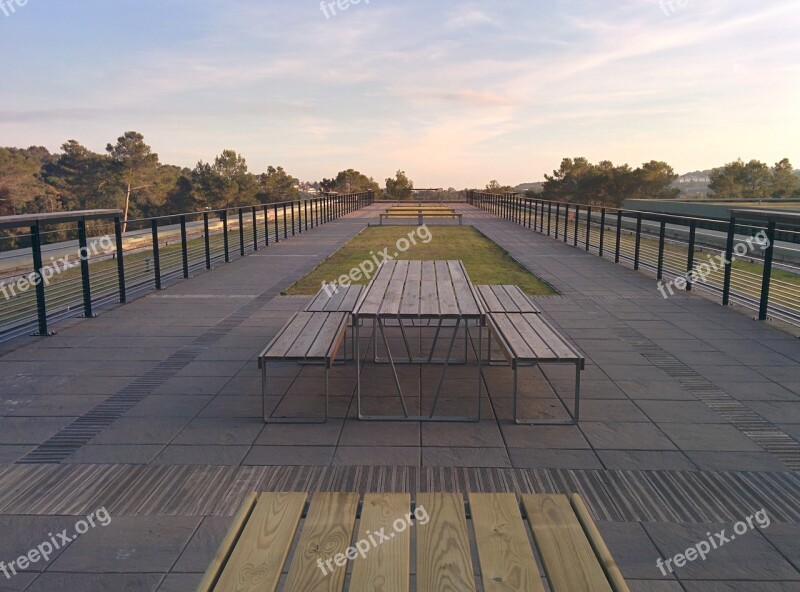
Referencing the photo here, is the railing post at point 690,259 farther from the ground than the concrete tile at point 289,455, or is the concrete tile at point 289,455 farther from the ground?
the railing post at point 690,259

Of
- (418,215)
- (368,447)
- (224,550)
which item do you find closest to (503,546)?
(224,550)

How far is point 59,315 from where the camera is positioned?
7.12 m

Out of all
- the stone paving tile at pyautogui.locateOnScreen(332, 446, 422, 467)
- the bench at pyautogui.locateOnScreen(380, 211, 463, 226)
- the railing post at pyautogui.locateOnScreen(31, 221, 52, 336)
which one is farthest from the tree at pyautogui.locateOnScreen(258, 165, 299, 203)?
the stone paving tile at pyautogui.locateOnScreen(332, 446, 422, 467)

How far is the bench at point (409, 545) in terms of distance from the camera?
66.8 inches

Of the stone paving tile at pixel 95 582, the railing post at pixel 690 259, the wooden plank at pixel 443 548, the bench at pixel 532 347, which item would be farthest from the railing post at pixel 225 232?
the wooden plank at pixel 443 548

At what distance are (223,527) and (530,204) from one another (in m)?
19.3

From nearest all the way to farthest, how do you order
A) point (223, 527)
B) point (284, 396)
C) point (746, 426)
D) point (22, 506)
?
point (223, 527), point (22, 506), point (746, 426), point (284, 396)

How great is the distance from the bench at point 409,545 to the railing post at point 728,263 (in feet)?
22.9

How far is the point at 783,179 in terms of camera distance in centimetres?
4675

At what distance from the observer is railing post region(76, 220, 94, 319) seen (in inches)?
286

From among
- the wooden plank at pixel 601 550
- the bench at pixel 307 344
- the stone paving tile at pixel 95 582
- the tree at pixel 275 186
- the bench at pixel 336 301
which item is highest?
the tree at pixel 275 186

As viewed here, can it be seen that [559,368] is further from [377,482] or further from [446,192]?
[446,192]

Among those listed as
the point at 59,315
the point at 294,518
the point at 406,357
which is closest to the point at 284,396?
the point at 406,357

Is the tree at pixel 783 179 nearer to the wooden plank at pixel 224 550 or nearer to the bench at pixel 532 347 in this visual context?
the bench at pixel 532 347
